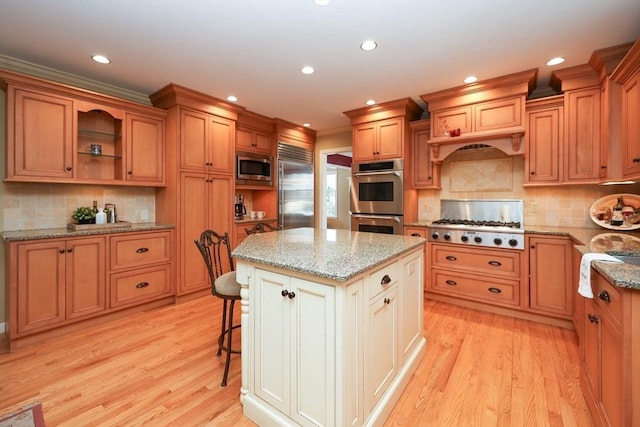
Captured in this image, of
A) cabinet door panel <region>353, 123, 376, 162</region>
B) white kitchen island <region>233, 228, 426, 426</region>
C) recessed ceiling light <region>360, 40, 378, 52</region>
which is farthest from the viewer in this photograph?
cabinet door panel <region>353, 123, 376, 162</region>

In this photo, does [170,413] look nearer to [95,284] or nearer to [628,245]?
[95,284]

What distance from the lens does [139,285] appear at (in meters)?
3.09

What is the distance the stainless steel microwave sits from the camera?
4.15 meters

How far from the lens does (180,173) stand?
3383 mm

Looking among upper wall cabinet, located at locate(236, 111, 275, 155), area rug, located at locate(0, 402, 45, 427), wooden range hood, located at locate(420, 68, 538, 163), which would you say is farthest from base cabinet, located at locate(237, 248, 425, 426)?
upper wall cabinet, located at locate(236, 111, 275, 155)

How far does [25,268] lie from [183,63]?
219cm

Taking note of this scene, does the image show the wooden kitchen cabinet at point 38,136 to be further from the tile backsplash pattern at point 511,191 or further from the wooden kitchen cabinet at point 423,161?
the tile backsplash pattern at point 511,191

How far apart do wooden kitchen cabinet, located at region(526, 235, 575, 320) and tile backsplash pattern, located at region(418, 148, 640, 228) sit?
57cm

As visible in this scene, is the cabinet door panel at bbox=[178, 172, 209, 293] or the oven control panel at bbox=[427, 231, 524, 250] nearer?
the oven control panel at bbox=[427, 231, 524, 250]

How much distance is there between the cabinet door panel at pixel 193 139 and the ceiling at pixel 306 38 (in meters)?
0.44

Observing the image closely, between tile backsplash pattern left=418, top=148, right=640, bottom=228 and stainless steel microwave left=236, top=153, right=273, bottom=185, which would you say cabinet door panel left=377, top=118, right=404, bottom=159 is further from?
stainless steel microwave left=236, top=153, right=273, bottom=185

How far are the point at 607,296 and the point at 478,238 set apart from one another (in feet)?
6.08

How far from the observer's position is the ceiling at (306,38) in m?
1.94

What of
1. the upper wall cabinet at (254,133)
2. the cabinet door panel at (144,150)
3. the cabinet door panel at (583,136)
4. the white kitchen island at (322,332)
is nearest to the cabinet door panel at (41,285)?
the cabinet door panel at (144,150)
